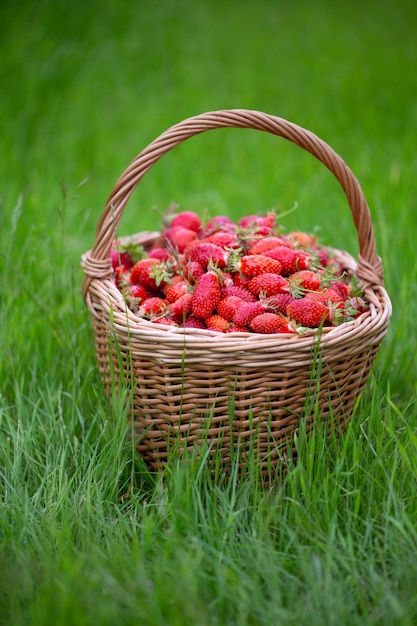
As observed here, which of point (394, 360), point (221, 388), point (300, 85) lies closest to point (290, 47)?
point (300, 85)

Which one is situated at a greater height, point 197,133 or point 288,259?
point 197,133

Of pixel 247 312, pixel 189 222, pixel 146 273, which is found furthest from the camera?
pixel 189 222

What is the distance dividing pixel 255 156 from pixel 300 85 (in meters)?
1.16

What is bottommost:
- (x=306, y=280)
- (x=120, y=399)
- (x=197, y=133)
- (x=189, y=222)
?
(x=120, y=399)

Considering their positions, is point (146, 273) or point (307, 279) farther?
point (146, 273)

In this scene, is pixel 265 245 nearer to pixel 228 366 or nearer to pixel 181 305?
pixel 181 305

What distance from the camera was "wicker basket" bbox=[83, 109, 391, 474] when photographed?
4.92 feet

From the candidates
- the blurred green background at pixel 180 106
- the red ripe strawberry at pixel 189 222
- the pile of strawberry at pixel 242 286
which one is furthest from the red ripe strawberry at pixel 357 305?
the blurred green background at pixel 180 106

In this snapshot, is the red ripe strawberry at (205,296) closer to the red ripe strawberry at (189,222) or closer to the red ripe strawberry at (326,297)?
the red ripe strawberry at (326,297)

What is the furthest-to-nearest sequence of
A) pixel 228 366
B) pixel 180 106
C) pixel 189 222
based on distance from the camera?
pixel 180 106 → pixel 189 222 → pixel 228 366

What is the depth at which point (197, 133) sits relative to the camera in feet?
5.41

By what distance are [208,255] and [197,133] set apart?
315 millimetres

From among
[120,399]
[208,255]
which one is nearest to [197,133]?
[208,255]

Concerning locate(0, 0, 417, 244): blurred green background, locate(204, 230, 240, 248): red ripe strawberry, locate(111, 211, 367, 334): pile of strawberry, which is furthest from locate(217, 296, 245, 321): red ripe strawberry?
locate(0, 0, 417, 244): blurred green background
